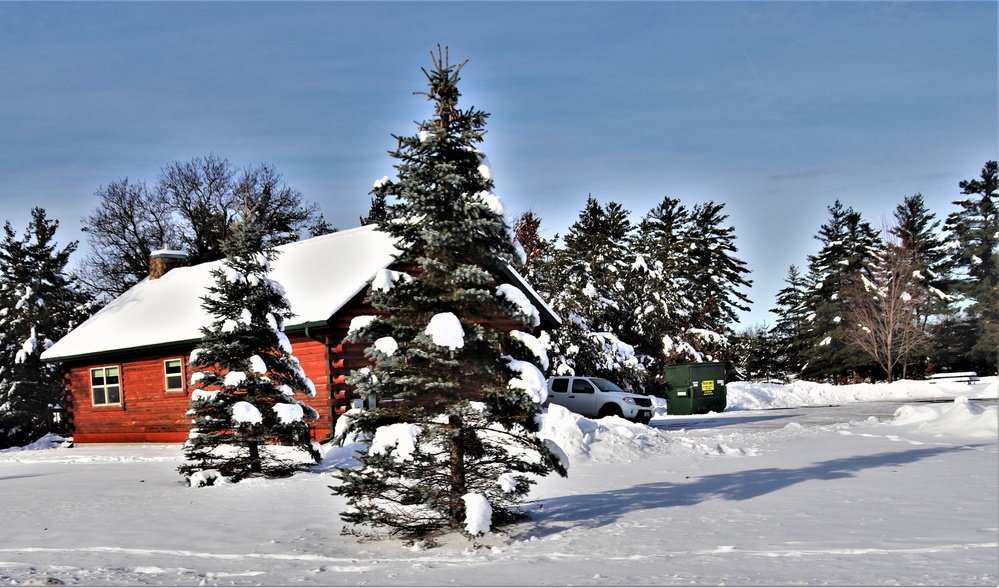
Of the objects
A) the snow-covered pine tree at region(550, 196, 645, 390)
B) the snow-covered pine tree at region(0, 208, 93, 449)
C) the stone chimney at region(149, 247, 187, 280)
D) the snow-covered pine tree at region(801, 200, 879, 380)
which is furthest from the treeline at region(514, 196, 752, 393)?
the snow-covered pine tree at region(0, 208, 93, 449)

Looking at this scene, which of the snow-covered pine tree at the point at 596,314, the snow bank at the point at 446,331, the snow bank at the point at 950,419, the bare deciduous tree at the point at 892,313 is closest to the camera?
the snow bank at the point at 446,331

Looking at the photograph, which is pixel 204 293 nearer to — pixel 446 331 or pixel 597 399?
pixel 597 399

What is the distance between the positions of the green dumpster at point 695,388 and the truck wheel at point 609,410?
5.07 m

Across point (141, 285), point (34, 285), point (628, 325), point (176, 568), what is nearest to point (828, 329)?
point (628, 325)

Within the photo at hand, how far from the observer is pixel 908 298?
48.5m

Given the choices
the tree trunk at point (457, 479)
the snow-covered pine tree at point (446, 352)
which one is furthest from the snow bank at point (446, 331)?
the tree trunk at point (457, 479)

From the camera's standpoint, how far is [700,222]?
6844 centimetres

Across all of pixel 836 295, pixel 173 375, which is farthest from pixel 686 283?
pixel 173 375

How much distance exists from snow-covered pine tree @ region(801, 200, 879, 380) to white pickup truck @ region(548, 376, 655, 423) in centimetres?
3092

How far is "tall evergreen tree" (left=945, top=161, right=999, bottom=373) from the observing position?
49000 mm

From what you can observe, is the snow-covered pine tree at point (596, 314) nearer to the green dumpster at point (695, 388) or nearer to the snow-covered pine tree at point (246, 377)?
the green dumpster at point (695, 388)

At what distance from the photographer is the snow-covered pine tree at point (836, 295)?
5612 centimetres

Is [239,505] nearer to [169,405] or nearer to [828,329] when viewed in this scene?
[169,405]

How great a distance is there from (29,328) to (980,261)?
170 ft
